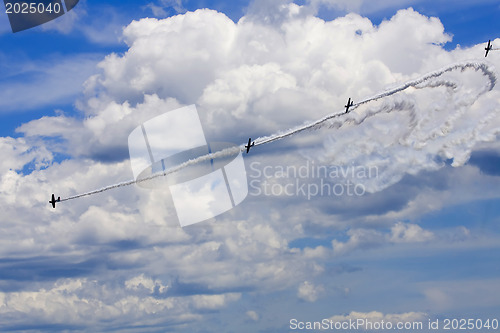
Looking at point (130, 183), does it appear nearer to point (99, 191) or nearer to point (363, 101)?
point (99, 191)

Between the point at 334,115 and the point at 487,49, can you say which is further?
the point at 487,49

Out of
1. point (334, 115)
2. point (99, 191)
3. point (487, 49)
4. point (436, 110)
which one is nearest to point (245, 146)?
point (334, 115)

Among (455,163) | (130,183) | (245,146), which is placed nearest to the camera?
(245,146)

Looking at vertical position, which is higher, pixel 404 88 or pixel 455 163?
pixel 404 88

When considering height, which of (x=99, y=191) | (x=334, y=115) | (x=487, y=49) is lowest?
(x=99, y=191)

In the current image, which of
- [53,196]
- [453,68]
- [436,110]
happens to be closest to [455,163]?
[436,110]

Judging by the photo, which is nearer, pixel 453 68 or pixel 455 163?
pixel 453 68

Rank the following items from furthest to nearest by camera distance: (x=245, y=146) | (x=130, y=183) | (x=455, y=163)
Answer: (x=455, y=163)
(x=130, y=183)
(x=245, y=146)

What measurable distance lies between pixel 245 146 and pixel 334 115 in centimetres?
2246

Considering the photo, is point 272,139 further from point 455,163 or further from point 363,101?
point 455,163

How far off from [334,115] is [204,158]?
3206cm

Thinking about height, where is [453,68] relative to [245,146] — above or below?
above

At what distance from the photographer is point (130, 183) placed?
143375 millimetres

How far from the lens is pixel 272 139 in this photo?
13625 cm
